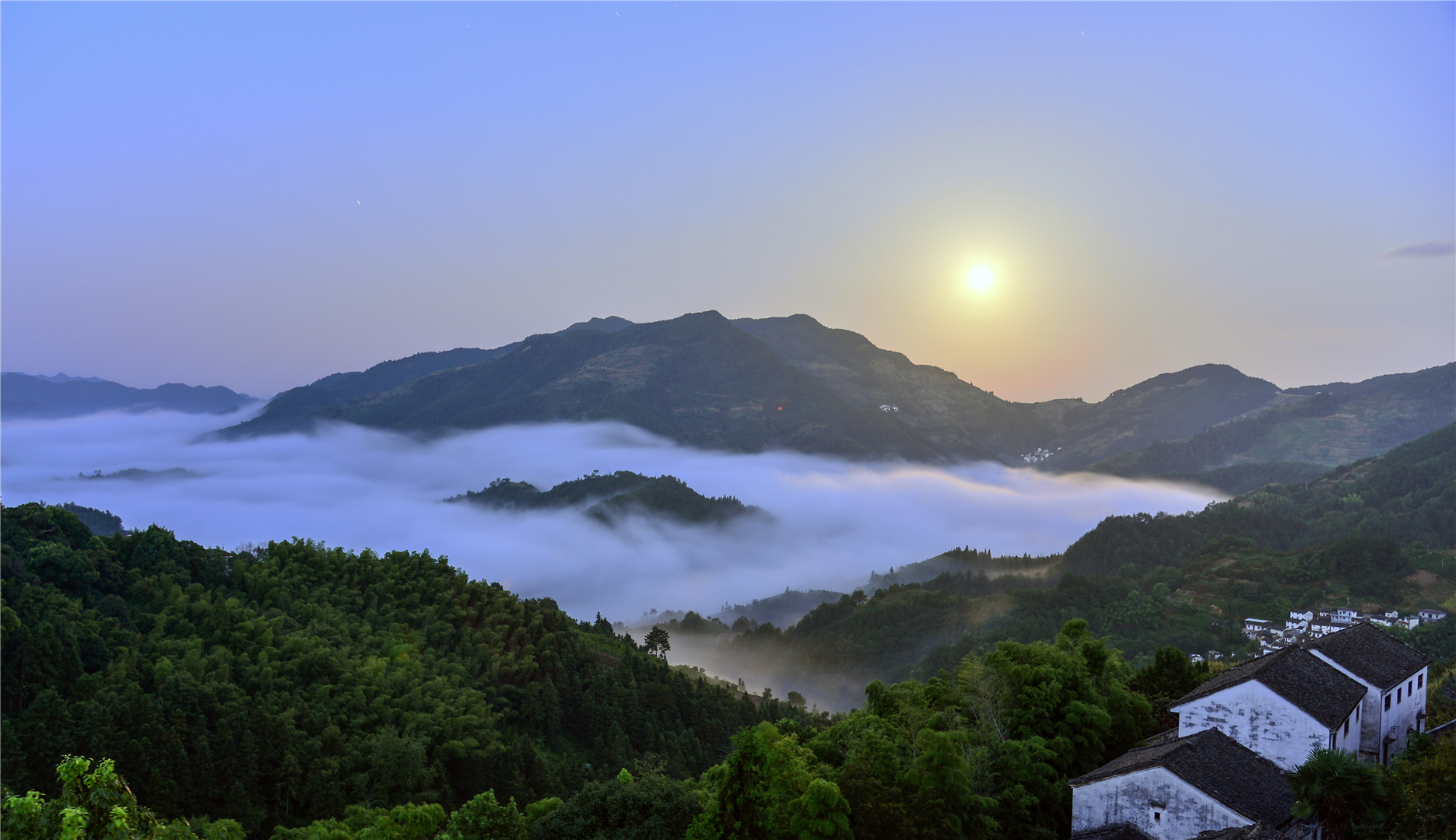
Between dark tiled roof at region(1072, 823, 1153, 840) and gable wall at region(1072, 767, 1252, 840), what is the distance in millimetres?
129

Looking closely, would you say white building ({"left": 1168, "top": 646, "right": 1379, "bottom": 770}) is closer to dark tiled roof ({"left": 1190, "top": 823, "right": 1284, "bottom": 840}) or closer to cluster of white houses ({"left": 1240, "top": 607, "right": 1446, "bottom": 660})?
dark tiled roof ({"left": 1190, "top": 823, "right": 1284, "bottom": 840})

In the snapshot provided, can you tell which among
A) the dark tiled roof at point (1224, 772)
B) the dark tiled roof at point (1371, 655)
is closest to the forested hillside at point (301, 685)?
the dark tiled roof at point (1224, 772)

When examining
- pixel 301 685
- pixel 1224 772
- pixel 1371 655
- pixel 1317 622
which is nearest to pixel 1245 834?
pixel 1224 772

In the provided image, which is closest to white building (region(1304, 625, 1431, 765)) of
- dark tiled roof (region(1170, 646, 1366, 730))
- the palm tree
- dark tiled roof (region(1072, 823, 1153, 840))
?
dark tiled roof (region(1170, 646, 1366, 730))

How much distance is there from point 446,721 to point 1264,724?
3984 centimetres

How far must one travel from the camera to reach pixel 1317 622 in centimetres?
11556

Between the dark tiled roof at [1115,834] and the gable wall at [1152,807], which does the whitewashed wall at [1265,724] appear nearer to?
the gable wall at [1152,807]

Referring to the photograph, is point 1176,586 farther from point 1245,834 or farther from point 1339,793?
point 1245,834

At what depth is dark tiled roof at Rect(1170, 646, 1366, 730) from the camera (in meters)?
31.6

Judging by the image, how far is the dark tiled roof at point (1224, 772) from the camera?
2827 centimetres

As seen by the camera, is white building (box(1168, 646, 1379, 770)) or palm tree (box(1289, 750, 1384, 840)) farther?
white building (box(1168, 646, 1379, 770))

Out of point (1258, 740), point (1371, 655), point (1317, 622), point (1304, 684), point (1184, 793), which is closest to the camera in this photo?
point (1184, 793)

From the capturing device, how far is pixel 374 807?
41.8 metres

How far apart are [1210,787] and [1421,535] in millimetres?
165797
